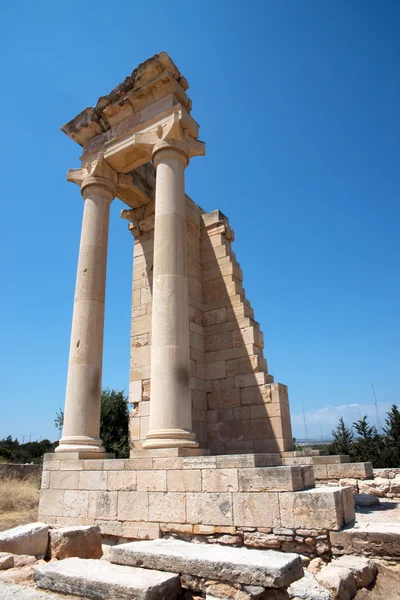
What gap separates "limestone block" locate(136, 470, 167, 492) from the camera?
28.2 ft

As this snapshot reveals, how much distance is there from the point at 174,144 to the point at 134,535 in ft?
33.0

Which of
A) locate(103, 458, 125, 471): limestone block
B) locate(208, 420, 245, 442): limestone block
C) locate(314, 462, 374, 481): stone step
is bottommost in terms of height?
locate(314, 462, 374, 481): stone step

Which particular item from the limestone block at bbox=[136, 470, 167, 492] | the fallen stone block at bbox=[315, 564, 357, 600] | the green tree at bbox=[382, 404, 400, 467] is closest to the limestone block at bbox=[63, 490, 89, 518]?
the limestone block at bbox=[136, 470, 167, 492]

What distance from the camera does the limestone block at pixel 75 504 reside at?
9.66m

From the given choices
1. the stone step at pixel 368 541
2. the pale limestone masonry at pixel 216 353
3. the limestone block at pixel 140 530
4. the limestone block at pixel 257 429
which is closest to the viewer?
the stone step at pixel 368 541

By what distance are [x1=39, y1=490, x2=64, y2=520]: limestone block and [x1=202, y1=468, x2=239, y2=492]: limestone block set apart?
4.26 m

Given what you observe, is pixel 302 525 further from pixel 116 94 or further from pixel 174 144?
pixel 116 94

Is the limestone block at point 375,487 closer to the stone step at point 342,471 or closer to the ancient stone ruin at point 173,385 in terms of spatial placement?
the stone step at point 342,471

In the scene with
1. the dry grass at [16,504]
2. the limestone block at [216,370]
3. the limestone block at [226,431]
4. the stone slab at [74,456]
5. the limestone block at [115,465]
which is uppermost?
the limestone block at [216,370]

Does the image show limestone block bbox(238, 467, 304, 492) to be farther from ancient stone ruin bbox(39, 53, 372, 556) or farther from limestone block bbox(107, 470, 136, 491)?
limestone block bbox(107, 470, 136, 491)

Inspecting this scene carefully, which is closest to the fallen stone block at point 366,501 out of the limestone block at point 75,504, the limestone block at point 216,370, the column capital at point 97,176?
the limestone block at point 216,370

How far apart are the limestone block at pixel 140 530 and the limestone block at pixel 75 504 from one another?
50.7 inches

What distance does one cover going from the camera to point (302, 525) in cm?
674

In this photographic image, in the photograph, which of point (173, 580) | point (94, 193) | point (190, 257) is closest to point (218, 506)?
point (173, 580)
